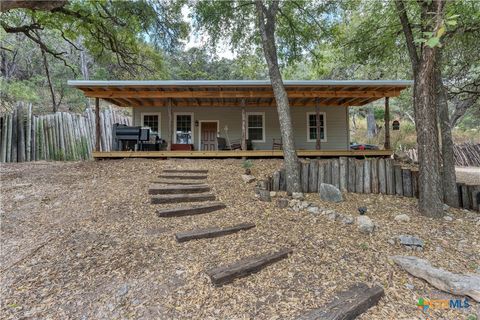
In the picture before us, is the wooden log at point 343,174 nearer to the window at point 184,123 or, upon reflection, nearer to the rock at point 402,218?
the rock at point 402,218

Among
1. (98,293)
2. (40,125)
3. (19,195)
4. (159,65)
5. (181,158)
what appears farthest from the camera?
(159,65)

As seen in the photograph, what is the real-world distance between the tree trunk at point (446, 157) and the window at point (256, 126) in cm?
632

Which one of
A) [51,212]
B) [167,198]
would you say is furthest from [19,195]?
[167,198]

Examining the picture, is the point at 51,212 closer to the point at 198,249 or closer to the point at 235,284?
the point at 198,249

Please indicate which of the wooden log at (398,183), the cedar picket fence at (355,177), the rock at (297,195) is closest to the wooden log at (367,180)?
the cedar picket fence at (355,177)

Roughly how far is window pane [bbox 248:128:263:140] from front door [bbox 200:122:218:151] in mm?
1406

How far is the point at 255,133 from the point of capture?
10.8 m

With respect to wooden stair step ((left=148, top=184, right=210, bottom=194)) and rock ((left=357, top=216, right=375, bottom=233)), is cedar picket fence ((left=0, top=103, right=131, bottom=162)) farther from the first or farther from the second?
rock ((left=357, top=216, right=375, bottom=233))

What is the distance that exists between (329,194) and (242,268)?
2.91 meters

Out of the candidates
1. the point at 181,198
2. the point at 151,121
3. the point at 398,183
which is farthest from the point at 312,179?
the point at 151,121

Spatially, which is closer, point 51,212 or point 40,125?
point 51,212

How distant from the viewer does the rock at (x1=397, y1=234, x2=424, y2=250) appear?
3174 mm

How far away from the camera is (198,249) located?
2943 millimetres

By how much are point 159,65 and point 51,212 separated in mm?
7061
